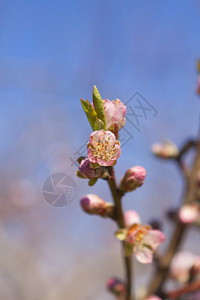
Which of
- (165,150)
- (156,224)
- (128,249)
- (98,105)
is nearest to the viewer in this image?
(98,105)

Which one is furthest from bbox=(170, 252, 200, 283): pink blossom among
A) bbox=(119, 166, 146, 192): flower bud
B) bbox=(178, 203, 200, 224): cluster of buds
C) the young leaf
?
bbox=(119, 166, 146, 192): flower bud

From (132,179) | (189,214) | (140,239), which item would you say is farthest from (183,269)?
(132,179)

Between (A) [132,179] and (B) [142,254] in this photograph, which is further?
(B) [142,254]

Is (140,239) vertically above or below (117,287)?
above

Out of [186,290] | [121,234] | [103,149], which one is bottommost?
[186,290]

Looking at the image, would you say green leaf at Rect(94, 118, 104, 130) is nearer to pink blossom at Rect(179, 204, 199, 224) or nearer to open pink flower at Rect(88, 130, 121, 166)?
open pink flower at Rect(88, 130, 121, 166)

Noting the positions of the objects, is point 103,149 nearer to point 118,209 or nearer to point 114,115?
point 114,115

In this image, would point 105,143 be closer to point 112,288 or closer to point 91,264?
point 112,288

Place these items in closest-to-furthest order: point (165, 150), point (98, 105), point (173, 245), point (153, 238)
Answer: point (98, 105)
point (153, 238)
point (173, 245)
point (165, 150)
